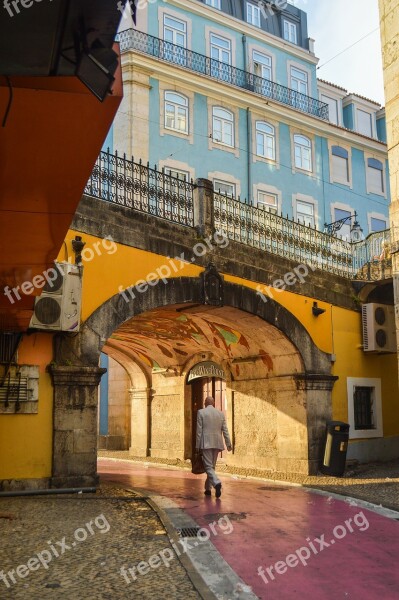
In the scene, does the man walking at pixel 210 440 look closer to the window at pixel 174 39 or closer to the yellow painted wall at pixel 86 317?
the yellow painted wall at pixel 86 317

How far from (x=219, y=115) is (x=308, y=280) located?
11502mm

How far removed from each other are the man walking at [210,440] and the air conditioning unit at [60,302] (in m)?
2.51

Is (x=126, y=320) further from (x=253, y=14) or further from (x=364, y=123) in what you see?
(x=364, y=123)

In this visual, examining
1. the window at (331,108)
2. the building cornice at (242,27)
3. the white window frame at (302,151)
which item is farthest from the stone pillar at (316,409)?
the window at (331,108)

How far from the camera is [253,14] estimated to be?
2634cm

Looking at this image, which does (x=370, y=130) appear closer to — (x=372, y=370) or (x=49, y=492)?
(x=372, y=370)

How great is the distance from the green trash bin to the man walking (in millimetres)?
3602

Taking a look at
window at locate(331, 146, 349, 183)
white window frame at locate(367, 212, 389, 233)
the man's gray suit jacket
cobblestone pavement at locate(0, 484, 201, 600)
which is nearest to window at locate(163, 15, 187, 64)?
window at locate(331, 146, 349, 183)

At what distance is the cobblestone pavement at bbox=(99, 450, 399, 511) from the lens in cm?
1030

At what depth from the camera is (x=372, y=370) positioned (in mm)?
15422

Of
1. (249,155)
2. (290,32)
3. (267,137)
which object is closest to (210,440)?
(249,155)

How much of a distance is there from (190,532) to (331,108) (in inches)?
996

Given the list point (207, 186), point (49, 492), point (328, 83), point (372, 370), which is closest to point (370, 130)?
point (328, 83)

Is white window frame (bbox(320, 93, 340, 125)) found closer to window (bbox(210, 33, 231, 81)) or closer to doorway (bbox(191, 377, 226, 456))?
window (bbox(210, 33, 231, 81))
